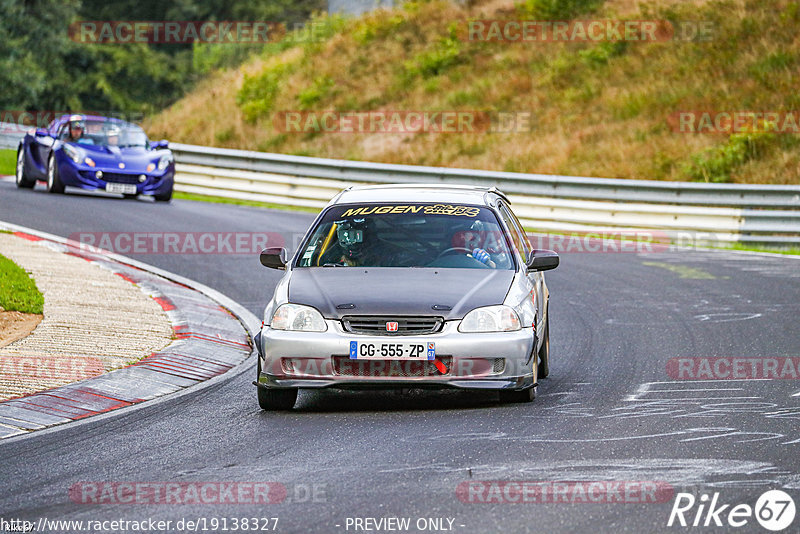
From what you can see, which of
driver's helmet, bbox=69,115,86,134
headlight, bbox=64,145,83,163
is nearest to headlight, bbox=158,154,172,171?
headlight, bbox=64,145,83,163

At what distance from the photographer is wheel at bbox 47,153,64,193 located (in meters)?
22.4

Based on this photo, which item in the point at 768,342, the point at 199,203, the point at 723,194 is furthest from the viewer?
the point at 199,203

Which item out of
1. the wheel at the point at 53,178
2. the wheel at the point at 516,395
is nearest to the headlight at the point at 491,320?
the wheel at the point at 516,395

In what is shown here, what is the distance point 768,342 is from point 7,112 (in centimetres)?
3309

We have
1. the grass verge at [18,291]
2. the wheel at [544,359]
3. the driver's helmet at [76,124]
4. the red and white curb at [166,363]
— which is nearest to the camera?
the red and white curb at [166,363]

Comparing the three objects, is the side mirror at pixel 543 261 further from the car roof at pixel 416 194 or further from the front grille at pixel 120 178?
the front grille at pixel 120 178

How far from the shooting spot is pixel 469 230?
980cm

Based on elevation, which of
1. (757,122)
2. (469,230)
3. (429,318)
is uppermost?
(757,122)

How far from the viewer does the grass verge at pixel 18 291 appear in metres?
11.9

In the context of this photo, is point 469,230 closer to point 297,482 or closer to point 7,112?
point 297,482

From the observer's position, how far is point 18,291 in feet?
41.0

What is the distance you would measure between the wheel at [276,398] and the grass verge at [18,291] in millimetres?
3922

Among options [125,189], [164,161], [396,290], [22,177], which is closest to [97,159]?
[125,189]

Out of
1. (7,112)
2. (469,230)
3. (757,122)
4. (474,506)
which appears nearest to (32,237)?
(469,230)
